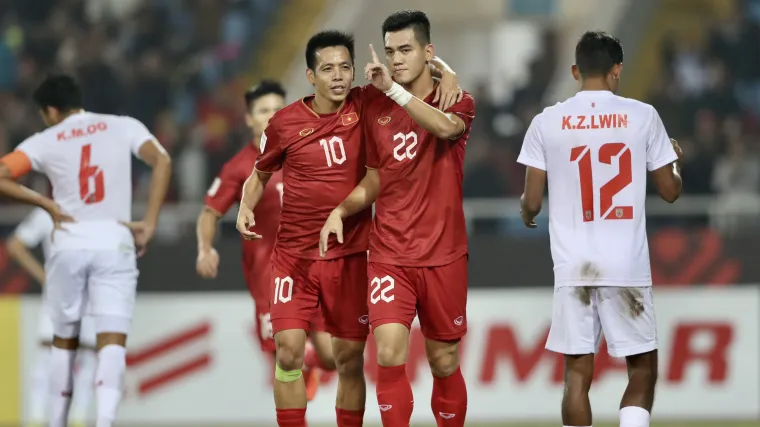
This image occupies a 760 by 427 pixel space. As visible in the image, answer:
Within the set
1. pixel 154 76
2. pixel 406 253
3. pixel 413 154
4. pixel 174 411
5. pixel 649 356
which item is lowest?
pixel 174 411

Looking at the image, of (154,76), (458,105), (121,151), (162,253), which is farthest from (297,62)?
(458,105)

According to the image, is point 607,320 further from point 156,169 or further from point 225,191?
point 156,169

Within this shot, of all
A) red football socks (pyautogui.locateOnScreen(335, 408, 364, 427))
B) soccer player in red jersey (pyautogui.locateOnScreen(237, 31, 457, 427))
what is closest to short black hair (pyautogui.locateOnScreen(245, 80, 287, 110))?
soccer player in red jersey (pyautogui.locateOnScreen(237, 31, 457, 427))

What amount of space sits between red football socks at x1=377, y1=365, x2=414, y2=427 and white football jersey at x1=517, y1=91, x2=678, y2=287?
1120 mm

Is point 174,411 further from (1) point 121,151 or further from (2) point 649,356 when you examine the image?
(2) point 649,356

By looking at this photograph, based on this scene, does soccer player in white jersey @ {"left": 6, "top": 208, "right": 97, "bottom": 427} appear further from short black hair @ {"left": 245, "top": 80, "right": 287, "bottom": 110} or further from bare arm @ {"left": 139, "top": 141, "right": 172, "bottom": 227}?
short black hair @ {"left": 245, "top": 80, "right": 287, "bottom": 110}

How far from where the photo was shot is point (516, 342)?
42.0ft

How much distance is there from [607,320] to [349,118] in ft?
6.46

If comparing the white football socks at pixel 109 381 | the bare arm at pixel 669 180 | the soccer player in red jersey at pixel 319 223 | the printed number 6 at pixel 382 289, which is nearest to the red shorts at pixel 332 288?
the soccer player in red jersey at pixel 319 223

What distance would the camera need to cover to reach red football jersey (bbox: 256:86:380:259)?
8281mm

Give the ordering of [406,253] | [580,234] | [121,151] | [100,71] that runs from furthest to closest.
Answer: [100,71] < [121,151] < [406,253] < [580,234]

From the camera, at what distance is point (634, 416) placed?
7438 mm

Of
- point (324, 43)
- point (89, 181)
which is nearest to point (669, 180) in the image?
point (324, 43)

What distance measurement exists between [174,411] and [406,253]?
5.68m
